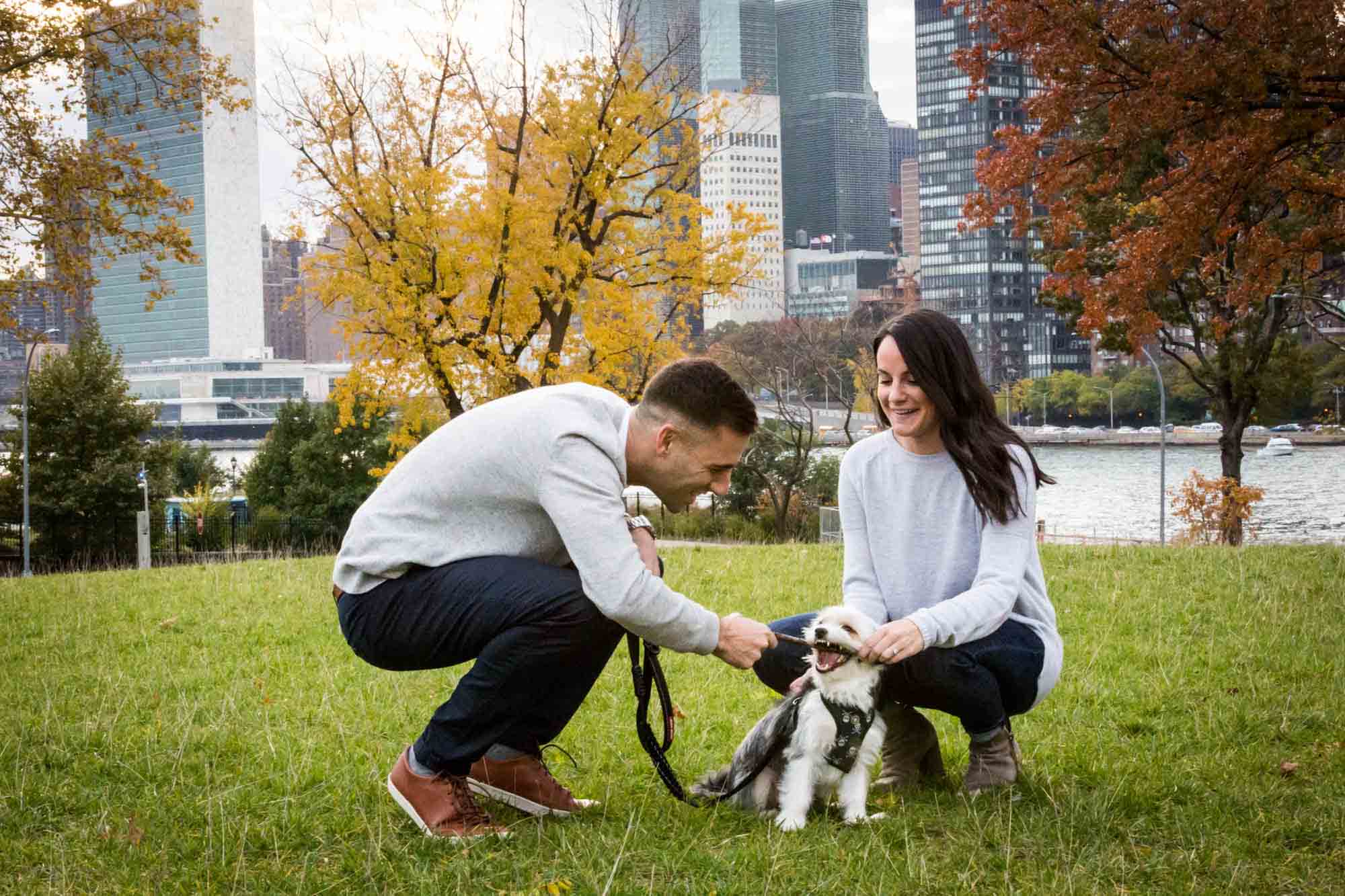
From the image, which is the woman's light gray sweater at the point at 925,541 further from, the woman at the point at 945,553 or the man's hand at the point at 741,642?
the man's hand at the point at 741,642

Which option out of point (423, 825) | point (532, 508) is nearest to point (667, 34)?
point (532, 508)

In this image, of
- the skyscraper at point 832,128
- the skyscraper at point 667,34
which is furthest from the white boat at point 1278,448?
the skyscraper at point 832,128

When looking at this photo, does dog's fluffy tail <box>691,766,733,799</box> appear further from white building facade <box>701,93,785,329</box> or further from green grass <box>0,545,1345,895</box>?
white building facade <box>701,93,785,329</box>

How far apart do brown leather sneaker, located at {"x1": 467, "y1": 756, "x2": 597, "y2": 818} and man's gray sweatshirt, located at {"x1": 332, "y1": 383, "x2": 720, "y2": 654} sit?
22.2 inches

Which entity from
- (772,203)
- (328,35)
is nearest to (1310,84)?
(328,35)

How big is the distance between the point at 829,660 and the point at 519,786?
2.98 ft

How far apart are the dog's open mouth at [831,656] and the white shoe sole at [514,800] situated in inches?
32.1

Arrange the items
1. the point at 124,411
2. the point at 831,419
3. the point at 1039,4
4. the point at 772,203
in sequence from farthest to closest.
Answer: the point at 772,203, the point at 831,419, the point at 124,411, the point at 1039,4

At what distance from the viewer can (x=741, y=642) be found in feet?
9.01

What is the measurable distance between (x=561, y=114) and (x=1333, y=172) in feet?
28.4

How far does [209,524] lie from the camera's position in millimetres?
32625

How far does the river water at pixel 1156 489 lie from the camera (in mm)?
31656

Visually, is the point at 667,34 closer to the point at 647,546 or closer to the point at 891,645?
the point at 647,546

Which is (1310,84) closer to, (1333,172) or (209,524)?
(1333,172)
